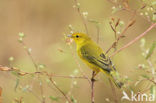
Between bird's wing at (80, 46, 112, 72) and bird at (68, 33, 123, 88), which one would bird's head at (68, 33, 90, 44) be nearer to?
bird at (68, 33, 123, 88)

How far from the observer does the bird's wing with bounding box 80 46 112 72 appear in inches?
133

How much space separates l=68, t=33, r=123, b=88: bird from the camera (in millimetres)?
3350

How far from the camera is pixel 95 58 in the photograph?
368 cm

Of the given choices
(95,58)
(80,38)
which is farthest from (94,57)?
(80,38)

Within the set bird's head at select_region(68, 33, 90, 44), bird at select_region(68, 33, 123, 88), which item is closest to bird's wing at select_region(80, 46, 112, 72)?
bird at select_region(68, 33, 123, 88)

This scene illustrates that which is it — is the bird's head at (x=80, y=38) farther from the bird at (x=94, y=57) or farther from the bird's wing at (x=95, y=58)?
the bird's wing at (x=95, y=58)

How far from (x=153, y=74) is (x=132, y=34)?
3.98 meters

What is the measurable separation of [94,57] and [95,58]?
34 mm

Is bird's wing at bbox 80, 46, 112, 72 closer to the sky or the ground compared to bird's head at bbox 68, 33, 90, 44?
closer to the ground

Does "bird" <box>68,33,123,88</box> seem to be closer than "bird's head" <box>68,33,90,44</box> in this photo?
Yes

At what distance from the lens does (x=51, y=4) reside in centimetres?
646

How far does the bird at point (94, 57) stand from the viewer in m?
3.35

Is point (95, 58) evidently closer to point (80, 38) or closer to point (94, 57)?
point (94, 57)

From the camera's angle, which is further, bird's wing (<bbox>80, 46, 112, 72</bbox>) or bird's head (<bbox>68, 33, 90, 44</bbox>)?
bird's head (<bbox>68, 33, 90, 44</bbox>)
